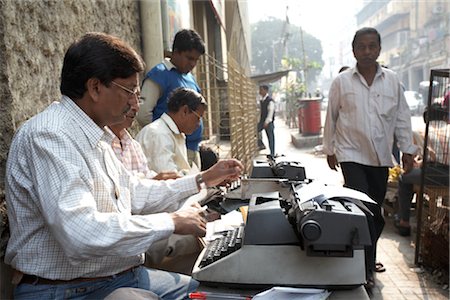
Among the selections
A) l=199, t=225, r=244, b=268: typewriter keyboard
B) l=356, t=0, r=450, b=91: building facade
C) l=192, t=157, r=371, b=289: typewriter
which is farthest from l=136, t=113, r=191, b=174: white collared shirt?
l=356, t=0, r=450, b=91: building facade

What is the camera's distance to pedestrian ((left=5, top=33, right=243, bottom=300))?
1300 mm

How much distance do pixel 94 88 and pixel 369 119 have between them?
2.51m

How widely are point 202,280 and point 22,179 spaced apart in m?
0.61

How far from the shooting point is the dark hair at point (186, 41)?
11.5 feet

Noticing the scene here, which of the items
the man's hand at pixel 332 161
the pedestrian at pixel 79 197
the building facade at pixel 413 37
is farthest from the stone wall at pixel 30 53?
the building facade at pixel 413 37

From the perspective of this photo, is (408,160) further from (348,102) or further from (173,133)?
(173,133)

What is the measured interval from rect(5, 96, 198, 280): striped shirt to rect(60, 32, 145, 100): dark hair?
62 millimetres

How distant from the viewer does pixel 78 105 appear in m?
1.51

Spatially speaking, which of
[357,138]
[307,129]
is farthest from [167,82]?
[307,129]

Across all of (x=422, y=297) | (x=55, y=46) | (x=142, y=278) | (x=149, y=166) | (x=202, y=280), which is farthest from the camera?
(x=422, y=297)

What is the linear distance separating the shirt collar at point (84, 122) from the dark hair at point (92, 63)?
3cm

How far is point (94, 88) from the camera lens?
4.88ft

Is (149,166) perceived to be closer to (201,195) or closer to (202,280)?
(201,195)

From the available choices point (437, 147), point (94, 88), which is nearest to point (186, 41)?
point (94, 88)
